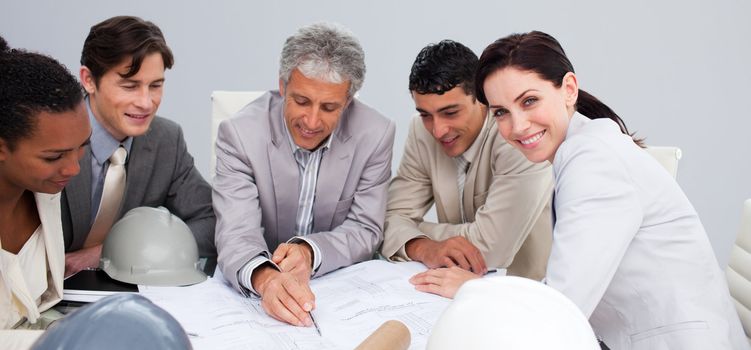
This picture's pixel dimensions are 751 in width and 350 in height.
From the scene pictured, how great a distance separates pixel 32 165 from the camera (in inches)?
69.4

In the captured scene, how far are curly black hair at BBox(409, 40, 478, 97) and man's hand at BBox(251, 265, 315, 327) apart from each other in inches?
34.4

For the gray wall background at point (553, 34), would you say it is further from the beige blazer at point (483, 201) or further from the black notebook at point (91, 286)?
the black notebook at point (91, 286)

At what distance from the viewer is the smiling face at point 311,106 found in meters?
2.33

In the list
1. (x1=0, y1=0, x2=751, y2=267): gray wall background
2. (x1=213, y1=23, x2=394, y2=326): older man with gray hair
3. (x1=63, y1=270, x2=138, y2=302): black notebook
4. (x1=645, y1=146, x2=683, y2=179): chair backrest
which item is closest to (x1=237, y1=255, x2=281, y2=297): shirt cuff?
(x1=213, y1=23, x2=394, y2=326): older man with gray hair

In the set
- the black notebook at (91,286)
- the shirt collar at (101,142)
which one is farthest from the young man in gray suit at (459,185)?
the shirt collar at (101,142)

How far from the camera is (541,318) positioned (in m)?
0.83

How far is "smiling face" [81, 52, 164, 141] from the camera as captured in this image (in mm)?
2494

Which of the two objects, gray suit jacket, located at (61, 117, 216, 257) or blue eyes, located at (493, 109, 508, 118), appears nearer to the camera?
blue eyes, located at (493, 109, 508, 118)

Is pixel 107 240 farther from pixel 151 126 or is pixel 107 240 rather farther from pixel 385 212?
pixel 385 212

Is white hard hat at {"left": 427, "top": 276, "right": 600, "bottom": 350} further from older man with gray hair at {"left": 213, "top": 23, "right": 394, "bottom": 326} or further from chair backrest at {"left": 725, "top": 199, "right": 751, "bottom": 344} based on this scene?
chair backrest at {"left": 725, "top": 199, "right": 751, "bottom": 344}

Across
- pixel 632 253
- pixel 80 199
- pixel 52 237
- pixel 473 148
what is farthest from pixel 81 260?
pixel 632 253

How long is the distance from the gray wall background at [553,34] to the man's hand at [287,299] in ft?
10.6

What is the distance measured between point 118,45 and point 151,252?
0.76 metres

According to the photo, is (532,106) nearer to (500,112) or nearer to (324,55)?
(500,112)
